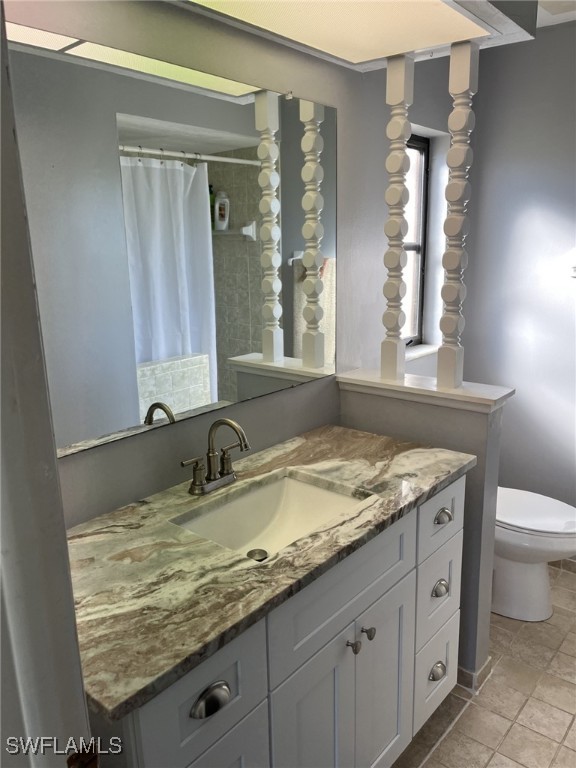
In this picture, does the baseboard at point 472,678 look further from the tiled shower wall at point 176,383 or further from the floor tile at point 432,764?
the tiled shower wall at point 176,383

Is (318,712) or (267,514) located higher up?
(267,514)

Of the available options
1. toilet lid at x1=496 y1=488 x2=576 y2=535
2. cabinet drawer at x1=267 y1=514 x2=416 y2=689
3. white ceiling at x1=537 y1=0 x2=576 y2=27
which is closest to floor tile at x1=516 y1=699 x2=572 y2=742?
toilet lid at x1=496 y1=488 x2=576 y2=535

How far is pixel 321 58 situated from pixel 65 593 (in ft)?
6.34

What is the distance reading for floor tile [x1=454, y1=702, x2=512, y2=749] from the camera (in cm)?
189

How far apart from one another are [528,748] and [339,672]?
936mm

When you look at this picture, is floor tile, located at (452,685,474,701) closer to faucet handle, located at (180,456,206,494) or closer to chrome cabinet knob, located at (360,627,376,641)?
chrome cabinet knob, located at (360,627,376,641)

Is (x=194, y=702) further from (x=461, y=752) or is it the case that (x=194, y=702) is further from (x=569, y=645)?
(x=569, y=645)

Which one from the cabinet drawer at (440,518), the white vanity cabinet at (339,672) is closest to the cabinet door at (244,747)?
the white vanity cabinet at (339,672)

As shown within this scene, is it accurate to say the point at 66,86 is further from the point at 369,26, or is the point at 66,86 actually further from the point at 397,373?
the point at 397,373

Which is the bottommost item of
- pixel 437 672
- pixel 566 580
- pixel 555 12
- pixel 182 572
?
pixel 566 580

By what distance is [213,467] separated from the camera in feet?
5.17

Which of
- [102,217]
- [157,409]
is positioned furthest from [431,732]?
[102,217]

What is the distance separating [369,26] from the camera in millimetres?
1667

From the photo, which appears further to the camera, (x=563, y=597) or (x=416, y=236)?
(x=416, y=236)
